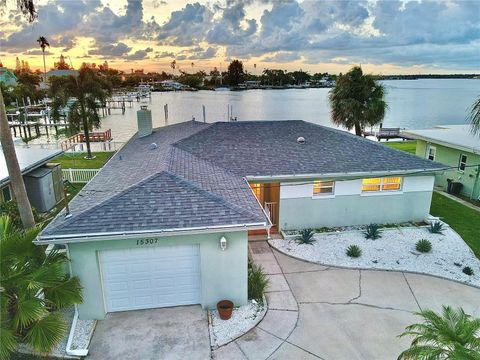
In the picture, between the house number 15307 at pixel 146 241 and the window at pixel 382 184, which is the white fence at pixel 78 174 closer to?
the house number 15307 at pixel 146 241

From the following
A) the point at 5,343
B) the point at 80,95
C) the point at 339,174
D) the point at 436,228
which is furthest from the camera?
the point at 80,95

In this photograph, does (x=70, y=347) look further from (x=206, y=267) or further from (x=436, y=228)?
(x=436, y=228)

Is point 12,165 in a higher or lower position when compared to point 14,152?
lower

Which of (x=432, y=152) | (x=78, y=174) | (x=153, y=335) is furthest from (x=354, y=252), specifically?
(x=78, y=174)

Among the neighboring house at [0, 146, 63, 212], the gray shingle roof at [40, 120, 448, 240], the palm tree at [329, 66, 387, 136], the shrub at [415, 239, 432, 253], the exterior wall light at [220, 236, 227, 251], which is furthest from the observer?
the palm tree at [329, 66, 387, 136]

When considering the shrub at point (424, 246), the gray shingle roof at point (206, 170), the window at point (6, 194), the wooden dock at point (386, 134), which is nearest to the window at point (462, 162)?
the gray shingle roof at point (206, 170)

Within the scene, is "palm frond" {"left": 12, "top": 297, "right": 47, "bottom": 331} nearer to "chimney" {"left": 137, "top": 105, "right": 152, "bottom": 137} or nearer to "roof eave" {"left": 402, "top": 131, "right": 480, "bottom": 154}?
"chimney" {"left": 137, "top": 105, "right": 152, "bottom": 137}

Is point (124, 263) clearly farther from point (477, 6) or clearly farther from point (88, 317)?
point (477, 6)

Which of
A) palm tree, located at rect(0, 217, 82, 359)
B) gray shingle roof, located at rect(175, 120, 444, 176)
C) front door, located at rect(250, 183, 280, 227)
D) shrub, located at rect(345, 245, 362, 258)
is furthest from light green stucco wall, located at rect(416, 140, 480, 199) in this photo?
palm tree, located at rect(0, 217, 82, 359)
